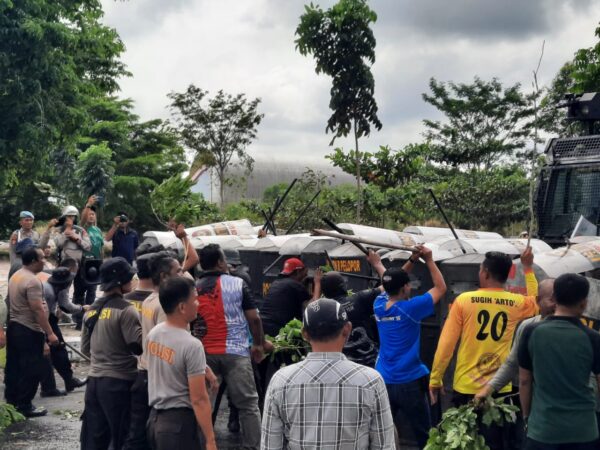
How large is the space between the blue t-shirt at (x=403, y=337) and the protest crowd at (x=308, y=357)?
0.03 ft

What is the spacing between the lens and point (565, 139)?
10398mm

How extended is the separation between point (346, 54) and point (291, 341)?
11.4 metres

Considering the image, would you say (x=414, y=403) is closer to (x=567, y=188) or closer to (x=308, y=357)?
(x=308, y=357)

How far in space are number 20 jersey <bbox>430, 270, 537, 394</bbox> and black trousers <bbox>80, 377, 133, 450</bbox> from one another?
228cm

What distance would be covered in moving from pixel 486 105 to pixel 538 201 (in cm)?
2704

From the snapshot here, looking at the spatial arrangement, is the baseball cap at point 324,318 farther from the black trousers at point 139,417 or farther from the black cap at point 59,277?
the black cap at point 59,277

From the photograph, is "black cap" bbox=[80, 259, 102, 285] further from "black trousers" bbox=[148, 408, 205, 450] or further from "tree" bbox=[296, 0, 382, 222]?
"tree" bbox=[296, 0, 382, 222]

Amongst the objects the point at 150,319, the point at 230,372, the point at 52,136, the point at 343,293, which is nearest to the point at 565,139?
the point at 343,293

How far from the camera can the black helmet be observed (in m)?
6.14

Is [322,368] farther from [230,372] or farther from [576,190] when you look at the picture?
[576,190]

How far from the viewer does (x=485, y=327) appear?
18.7ft

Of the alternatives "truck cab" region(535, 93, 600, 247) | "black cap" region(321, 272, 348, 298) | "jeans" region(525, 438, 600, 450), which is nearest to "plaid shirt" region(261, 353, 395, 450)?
"jeans" region(525, 438, 600, 450)

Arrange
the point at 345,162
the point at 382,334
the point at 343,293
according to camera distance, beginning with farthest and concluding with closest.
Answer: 1. the point at 345,162
2. the point at 343,293
3. the point at 382,334

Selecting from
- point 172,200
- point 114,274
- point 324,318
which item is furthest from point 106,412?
point 172,200
